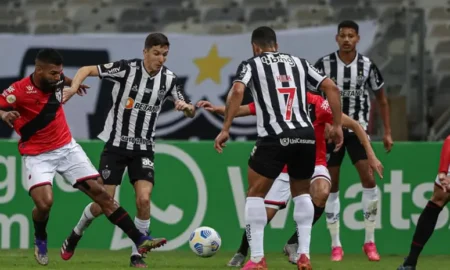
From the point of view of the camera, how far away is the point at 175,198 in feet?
39.8

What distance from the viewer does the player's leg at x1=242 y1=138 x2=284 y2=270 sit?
26.9ft

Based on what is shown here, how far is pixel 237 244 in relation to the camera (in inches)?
475

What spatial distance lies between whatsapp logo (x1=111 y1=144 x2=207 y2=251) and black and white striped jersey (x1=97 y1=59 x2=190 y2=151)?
2.36 m

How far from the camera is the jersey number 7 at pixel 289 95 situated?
8.29 meters

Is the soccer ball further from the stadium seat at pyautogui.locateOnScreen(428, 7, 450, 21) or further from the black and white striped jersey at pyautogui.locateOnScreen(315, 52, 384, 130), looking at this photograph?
the stadium seat at pyautogui.locateOnScreen(428, 7, 450, 21)

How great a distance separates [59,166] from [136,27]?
289 inches

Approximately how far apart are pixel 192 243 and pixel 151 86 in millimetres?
1461

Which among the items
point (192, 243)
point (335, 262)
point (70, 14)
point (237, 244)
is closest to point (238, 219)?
point (237, 244)

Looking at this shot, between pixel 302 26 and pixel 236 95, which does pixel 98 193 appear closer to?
pixel 236 95

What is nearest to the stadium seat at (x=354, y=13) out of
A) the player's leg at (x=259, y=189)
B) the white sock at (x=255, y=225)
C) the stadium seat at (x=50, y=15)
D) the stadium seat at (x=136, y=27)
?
the stadium seat at (x=136, y=27)

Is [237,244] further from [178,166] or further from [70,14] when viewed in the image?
[70,14]

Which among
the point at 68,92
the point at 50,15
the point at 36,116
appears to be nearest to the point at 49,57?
the point at 68,92

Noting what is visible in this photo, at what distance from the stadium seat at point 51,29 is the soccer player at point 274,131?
8.66 m

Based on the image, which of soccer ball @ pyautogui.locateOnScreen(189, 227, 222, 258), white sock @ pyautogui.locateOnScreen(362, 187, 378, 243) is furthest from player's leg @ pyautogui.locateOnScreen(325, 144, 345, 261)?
soccer ball @ pyautogui.locateOnScreen(189, 227, 222, 258)
